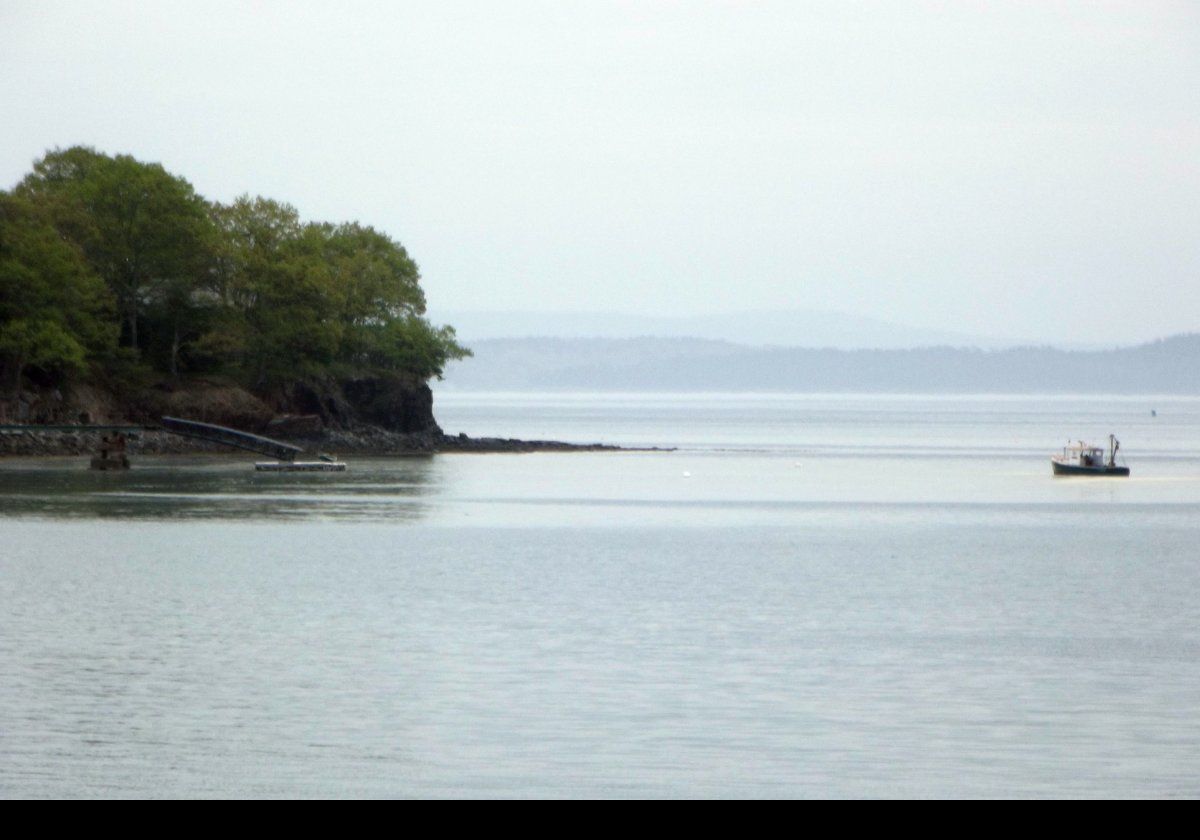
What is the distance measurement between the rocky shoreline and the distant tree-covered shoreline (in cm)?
415

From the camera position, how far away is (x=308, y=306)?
10894 cm

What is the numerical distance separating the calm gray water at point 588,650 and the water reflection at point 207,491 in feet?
2.00

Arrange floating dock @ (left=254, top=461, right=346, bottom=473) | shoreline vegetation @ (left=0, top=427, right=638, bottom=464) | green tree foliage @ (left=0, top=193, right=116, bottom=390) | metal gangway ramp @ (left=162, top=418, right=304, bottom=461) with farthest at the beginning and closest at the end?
metal gangway ramp @ (left=162, top=418, right=304, bottom=461)
shoreline vegetation @ (left=0, top=427, right=638, bottom=464)
floating dock @ (left=254, top=461, right=346, bottom=473)
green tree foliage @ (left=0, top=193, right=116, bottom=390)

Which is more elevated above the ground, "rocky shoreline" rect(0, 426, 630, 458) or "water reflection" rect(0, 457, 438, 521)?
"rocky shoreline" rect(0, 426, 630, 458)

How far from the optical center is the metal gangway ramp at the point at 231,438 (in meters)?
95.6

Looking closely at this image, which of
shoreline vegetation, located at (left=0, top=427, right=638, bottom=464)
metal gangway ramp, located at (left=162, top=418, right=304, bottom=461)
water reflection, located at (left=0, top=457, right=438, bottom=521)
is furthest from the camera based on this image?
metal gangway ramp, located at (left=162, top=418, right=304, bottom=461)

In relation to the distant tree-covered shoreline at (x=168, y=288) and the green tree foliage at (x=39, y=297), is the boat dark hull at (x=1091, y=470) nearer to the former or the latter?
the distant tree-covered shoreline at (x=168, y=288)

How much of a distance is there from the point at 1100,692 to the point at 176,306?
89.3m

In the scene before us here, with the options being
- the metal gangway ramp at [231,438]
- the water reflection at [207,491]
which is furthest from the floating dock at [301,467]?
the metal gangway ramp at [231,438]

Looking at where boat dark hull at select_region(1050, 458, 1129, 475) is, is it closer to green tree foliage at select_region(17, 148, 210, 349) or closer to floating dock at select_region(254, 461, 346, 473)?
floating dock at select_region(254, 461, 346, 473)

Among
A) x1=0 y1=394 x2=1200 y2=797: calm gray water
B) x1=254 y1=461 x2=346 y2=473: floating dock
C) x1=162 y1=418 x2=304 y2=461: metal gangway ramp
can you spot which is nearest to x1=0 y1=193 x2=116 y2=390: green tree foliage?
x1=162 y1=418 x2=304 y2=461: metal gangway ramp

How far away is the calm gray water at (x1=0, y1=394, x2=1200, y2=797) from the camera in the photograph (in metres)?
18.0
